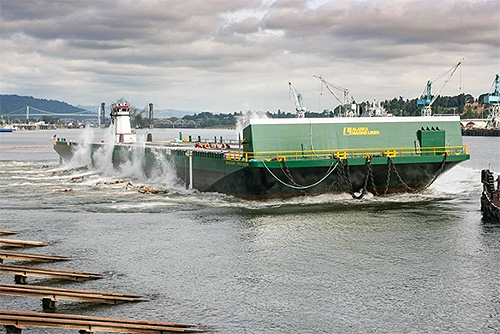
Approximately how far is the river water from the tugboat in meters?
1.04

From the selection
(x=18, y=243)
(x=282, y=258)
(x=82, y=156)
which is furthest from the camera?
(x=82, y=156)

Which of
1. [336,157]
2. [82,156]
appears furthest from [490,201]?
[82,156]

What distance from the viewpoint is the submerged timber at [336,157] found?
4525 centimetres

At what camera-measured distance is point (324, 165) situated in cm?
4478

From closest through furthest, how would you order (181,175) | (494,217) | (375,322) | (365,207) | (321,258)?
(375,322), (321,258), (494,217), (365,207), (181,175)

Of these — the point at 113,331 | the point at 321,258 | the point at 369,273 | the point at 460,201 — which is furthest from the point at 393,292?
the point at 460,201

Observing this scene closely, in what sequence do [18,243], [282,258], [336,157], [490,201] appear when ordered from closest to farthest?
1. [282,258]
2. [18,243]
3. [490,201]
4. [336,157]

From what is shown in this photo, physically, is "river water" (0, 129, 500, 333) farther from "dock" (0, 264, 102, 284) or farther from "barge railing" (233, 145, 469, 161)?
"barge railing" (233, 145, 469, 161)

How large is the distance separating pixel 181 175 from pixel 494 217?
30413 millimetres

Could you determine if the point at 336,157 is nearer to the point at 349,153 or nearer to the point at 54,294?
the point at 349,153

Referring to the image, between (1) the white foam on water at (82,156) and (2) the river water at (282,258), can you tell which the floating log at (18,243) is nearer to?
(2) the river water at (282,258)

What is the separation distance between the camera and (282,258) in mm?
30625

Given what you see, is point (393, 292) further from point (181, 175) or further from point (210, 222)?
point (181, 175)

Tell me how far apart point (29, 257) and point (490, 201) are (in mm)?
28164
